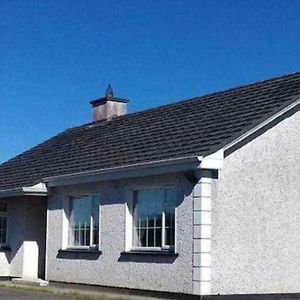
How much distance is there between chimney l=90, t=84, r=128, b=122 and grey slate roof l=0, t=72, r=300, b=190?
55cm

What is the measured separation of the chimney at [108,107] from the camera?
2711 centimetres

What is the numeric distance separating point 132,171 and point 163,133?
2327mm

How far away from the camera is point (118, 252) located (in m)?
18.1

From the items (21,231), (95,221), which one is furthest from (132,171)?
(21,231)

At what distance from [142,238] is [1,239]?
759cm

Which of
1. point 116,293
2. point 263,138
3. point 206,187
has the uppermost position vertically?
point 263,138

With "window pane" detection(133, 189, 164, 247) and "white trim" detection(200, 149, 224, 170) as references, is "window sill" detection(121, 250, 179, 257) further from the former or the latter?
"white trim" detection(200, 149, 224, 170)

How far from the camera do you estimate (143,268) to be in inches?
675

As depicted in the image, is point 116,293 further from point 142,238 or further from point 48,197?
point 48,197

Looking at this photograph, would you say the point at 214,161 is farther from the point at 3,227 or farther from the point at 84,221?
the point at 3,227

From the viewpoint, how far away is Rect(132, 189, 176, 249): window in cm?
1680

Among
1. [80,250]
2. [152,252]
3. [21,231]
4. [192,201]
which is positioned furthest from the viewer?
[21,231]

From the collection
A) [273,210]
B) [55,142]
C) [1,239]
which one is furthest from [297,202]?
[55,142]

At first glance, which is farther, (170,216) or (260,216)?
(170,216)
